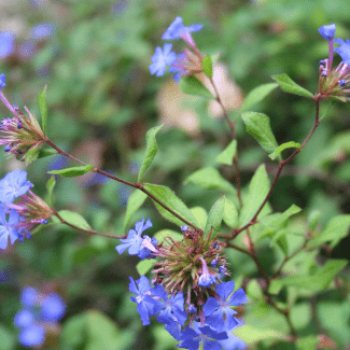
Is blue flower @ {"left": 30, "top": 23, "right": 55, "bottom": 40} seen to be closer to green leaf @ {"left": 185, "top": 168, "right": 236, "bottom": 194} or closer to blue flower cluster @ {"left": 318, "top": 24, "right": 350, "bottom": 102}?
green leaf @ {"left": 185, "top": 168, "right": 236, "bottom": 194}

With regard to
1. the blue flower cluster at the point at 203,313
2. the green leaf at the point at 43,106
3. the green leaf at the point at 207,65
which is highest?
the green leaf at the point at 207,65

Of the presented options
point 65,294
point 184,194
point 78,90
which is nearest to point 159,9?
point 78,90

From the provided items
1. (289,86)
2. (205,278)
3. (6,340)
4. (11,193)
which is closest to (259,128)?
(289,86)

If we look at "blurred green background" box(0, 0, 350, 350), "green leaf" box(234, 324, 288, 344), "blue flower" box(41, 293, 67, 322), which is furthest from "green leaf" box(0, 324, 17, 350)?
"green leaf" box(234, 324, 288, 344)

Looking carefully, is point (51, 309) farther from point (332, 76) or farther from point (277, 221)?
point (332, 76)

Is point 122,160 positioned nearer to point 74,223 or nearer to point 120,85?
point 120,85

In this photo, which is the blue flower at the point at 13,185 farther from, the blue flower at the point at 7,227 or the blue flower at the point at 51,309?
the blue flower at the point at 51,309

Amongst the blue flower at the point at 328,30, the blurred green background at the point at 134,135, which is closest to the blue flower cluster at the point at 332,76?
the blue flower at the point at 328,30
